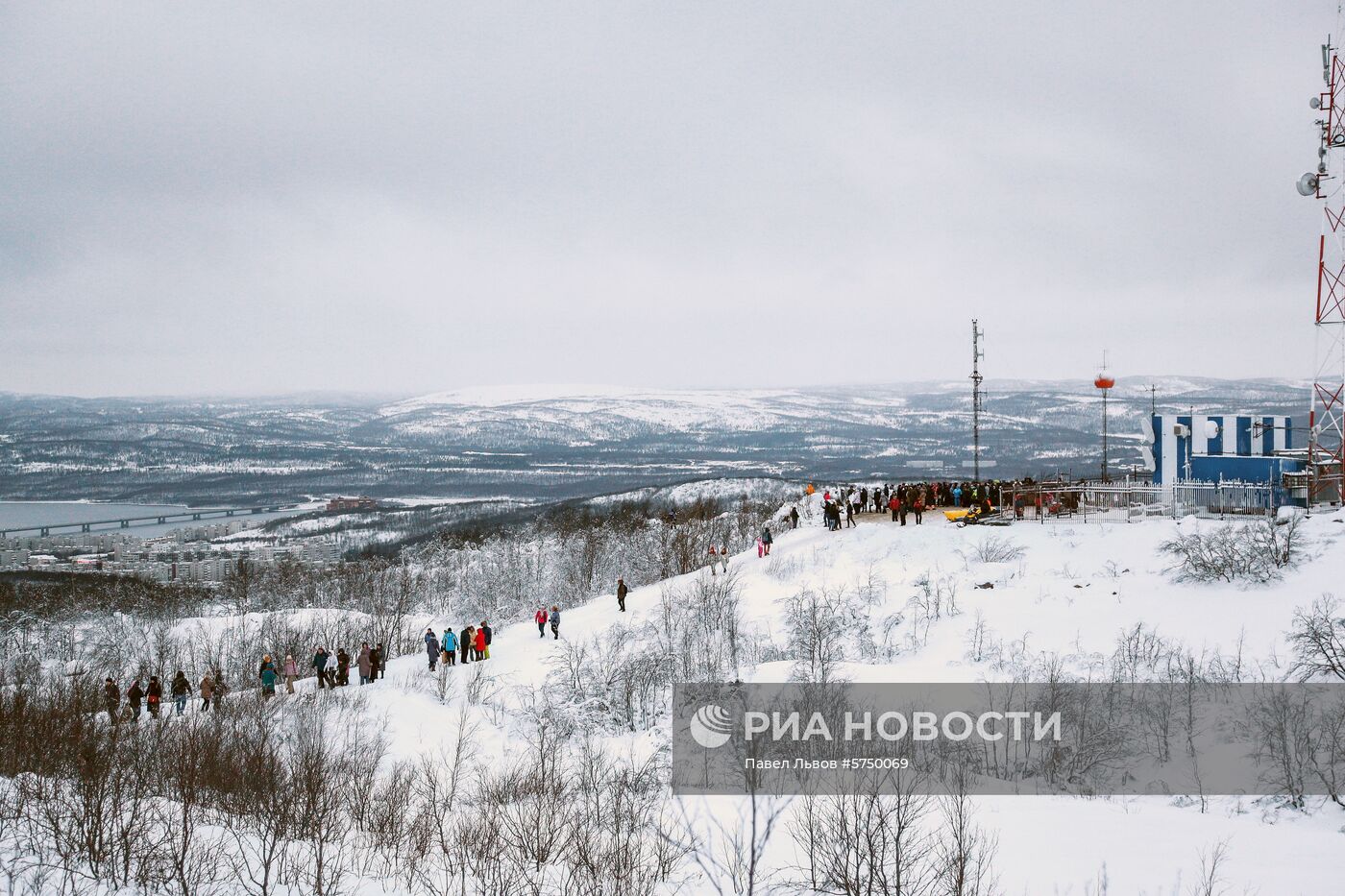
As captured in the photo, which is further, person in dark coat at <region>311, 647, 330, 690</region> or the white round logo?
person in dark coat at <region>311, 647, 330, 690</region>

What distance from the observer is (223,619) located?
55.5 meters

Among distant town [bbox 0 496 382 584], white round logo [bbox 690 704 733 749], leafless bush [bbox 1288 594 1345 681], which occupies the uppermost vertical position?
leafless bush [bbox 1288 594 1345 681]

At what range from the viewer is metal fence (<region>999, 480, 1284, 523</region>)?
2848 centimetres

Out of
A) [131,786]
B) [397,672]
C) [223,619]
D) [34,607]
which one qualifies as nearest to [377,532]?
[34,607]

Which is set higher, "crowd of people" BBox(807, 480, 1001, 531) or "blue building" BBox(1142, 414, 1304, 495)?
"blue building" BBox(1142, 414, 1304, 495)

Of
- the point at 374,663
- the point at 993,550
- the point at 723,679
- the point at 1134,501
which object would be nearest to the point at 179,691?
the point at 374,663

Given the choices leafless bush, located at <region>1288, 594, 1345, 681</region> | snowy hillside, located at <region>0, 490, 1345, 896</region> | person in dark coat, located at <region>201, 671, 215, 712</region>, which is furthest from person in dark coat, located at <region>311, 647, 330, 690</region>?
leafless bush, located at <region>1288, 594, 1345, 681</region>

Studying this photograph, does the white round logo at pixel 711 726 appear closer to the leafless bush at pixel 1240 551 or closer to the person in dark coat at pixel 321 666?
the person in dark coat at pixel 321 666

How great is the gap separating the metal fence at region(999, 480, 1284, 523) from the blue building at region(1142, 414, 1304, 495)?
210 cm

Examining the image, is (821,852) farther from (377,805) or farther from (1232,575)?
(1232,575)

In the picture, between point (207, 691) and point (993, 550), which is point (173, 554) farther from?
point (993, 550)

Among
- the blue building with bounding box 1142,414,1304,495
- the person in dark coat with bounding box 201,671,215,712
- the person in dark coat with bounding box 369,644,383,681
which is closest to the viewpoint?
the person in dark coat with bounding box 201,671,215,712

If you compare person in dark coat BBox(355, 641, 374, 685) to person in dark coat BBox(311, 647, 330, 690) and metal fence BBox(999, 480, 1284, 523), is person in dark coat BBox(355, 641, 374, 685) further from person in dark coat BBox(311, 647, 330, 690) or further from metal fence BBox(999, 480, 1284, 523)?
metal fence BBox(999, 480, 1284, 523)

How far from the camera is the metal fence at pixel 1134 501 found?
2848 centimetres
